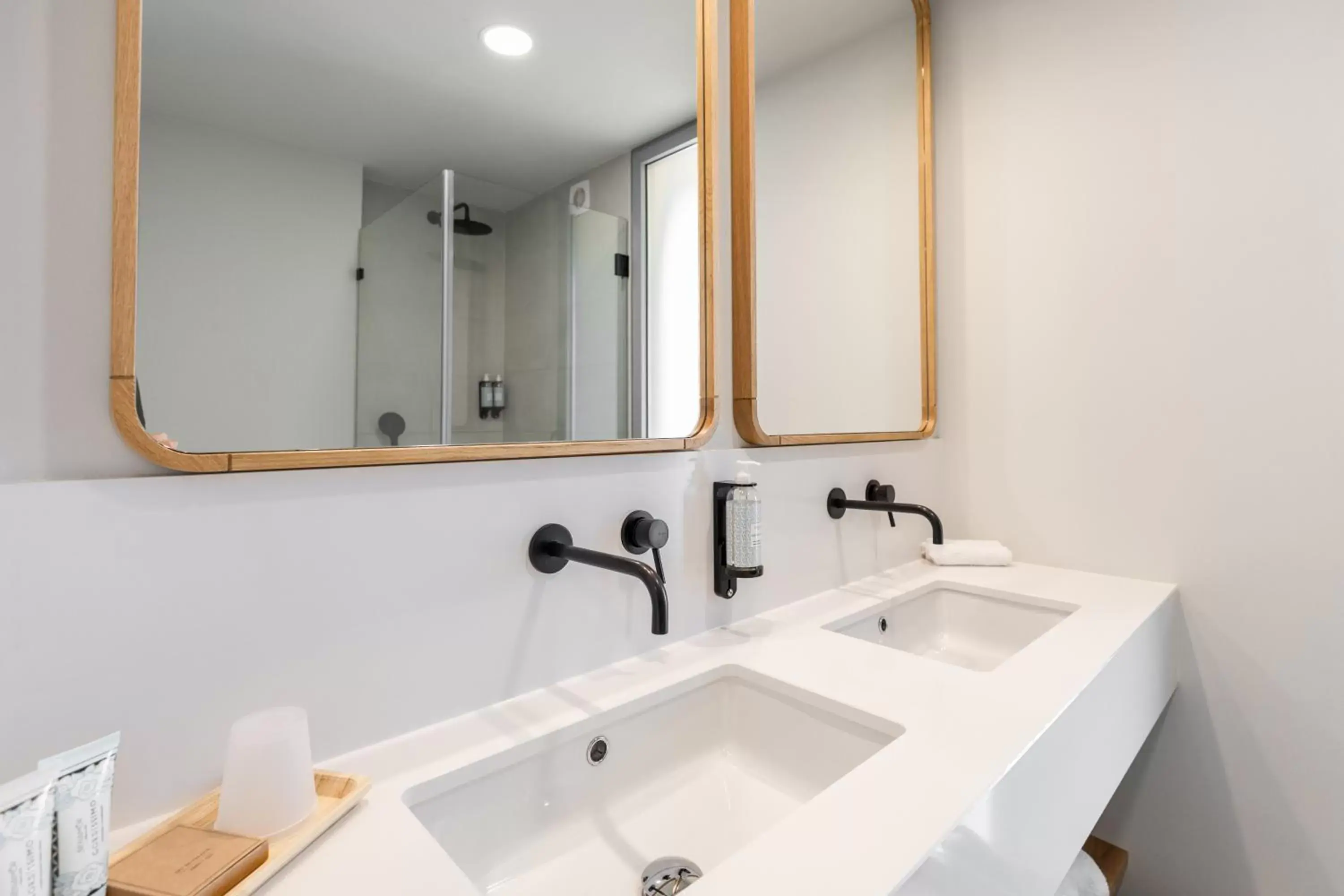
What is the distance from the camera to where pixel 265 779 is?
0.51m

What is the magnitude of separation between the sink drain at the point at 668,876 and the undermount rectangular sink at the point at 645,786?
0.01m

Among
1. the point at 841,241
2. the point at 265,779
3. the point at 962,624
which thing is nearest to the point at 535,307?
the point at 265,779

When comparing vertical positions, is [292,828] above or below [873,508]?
below

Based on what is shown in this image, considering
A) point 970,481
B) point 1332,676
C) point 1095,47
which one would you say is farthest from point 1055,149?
point 1332,676

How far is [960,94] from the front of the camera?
5.37 feet

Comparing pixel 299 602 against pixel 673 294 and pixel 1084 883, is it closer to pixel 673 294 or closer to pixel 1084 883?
pixel 673 294

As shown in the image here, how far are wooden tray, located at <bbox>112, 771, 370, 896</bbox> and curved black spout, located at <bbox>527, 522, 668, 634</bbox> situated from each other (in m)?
0.30

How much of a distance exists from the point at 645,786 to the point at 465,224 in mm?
745

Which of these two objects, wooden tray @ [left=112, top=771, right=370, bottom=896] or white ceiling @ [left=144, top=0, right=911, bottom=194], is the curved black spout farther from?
white ceiling @ [left=144, top=0, right=911, bottom=194]

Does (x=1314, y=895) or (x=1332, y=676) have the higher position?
(x=1332, y=676)

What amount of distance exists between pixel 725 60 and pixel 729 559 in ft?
2.86

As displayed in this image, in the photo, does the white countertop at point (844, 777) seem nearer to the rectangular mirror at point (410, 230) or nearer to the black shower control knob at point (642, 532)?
the black shower control knob at point (642, 532)

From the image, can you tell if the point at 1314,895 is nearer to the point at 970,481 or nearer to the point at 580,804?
the point at 970,481

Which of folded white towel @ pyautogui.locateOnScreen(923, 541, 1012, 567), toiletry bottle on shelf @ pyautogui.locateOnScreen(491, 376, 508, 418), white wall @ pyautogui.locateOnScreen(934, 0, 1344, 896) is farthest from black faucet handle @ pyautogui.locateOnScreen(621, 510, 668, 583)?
white wall @ pyautogui.locateOnScreen(934, 0, 1344, 896)
